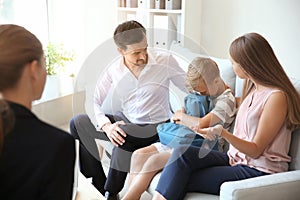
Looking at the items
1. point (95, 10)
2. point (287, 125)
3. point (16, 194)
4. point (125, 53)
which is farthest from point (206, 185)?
point (95, 10)

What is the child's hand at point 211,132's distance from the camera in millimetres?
1646

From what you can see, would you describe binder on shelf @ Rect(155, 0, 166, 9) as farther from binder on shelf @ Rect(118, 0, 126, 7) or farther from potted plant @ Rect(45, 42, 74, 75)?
potted plant @ Rect(45, 42, 74, 75)

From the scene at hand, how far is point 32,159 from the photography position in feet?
2.80

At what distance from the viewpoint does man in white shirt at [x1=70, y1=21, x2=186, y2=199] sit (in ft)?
6.50

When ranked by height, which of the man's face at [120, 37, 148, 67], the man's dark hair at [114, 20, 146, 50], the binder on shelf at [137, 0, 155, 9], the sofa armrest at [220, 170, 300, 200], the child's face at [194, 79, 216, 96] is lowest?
the sofa armrest at [220, 170, 300, 200]

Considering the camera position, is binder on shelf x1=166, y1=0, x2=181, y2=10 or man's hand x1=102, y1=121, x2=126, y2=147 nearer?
man's hand x1=102, y1=121, x2=126, y2=147

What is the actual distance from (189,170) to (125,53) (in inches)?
24.8

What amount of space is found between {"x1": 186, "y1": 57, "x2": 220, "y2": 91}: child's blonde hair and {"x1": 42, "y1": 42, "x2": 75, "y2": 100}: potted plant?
192cm

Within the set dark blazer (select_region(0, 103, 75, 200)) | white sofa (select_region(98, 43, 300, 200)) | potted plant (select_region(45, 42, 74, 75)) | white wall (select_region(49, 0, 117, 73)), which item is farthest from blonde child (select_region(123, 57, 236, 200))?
potted plant (select_region(45, 42, 74, 75))

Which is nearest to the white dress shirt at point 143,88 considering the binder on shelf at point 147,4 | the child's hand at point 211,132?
the child's hand at point 211,132

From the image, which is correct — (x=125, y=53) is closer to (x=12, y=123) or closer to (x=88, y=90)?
(x=88, y=90)

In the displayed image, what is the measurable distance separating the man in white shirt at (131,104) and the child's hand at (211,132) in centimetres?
32

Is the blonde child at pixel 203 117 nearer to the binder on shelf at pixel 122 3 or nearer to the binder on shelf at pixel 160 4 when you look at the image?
the binder on shelf at pixel 160 4

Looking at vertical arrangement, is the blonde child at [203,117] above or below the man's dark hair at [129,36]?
below
